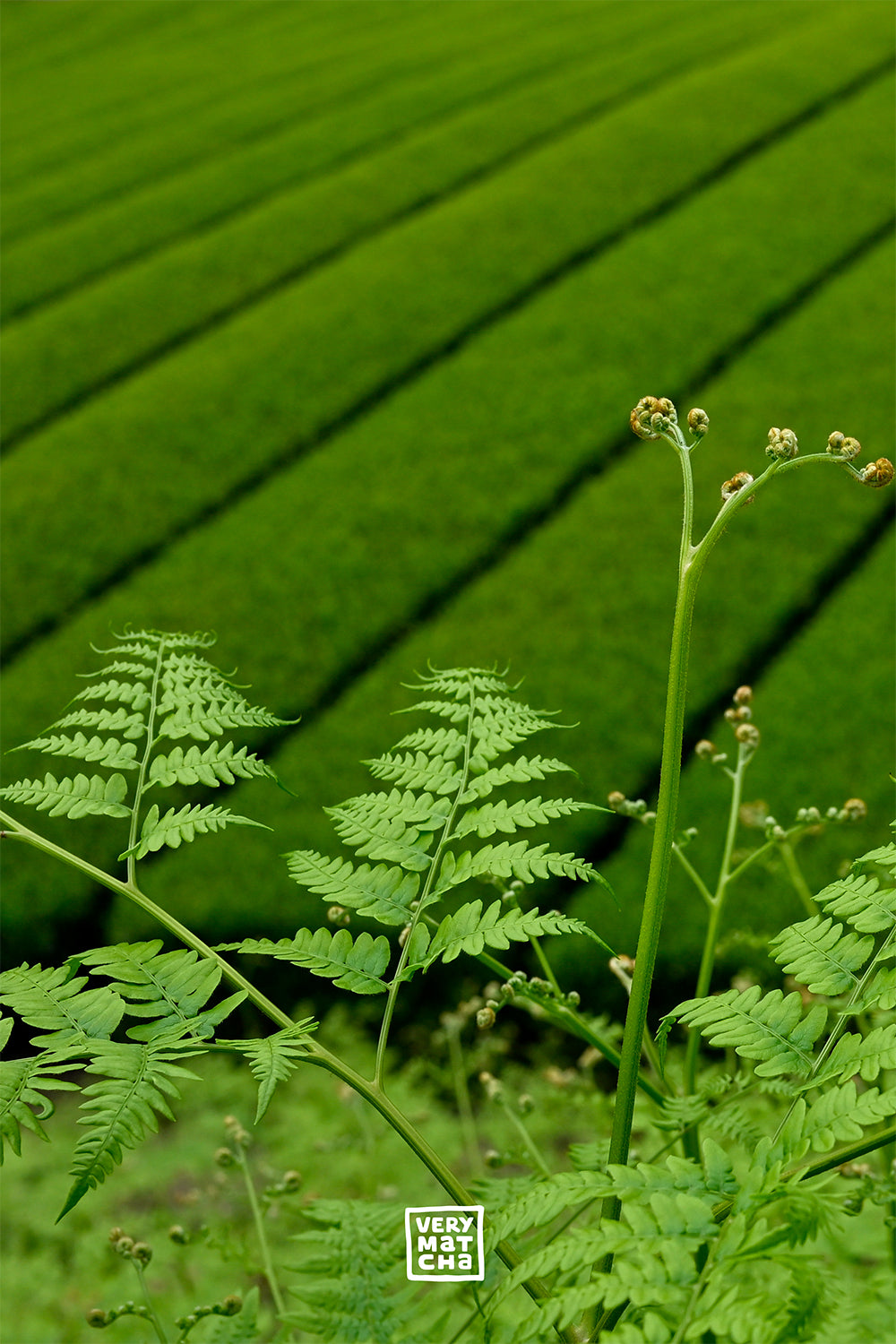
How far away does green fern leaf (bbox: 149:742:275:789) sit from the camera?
3.05 ft

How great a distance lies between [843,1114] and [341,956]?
415 millimetres

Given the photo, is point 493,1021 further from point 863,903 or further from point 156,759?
point 156,759

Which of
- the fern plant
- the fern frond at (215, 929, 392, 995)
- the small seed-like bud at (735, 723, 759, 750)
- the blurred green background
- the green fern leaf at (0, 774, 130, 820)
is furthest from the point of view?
the blurred green background

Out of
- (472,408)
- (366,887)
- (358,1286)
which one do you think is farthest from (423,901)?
(472,408)

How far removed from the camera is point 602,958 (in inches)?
108

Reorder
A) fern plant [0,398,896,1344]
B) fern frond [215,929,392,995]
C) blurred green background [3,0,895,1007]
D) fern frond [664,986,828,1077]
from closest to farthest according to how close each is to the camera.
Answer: fern plant [0,398,896,1344]
fern frond [664,986,828,1077]
fern frond [215,929,392,995]
blurred green background [3,0,895,1007]

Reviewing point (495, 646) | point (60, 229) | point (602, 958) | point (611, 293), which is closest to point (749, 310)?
point (611, 293)

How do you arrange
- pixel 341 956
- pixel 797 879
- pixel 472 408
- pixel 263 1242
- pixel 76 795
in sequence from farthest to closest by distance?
pixel 472 408
pixel 797 879
pixel 263 1242
pixel 76 795
pixel 341 956

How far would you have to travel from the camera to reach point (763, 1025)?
75 cm

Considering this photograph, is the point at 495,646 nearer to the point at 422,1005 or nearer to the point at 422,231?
the point at 422,1005

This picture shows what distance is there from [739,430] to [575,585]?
1.09m

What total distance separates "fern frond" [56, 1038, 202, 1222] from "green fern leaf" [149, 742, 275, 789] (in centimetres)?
28

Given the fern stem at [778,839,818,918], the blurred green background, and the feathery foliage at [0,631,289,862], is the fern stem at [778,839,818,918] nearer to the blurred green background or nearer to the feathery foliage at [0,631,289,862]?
the feathery foliage at [0,631,289,862]

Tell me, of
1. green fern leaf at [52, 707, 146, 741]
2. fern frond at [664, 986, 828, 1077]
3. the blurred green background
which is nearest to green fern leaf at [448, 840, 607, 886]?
fern frond at [664, 986, 828, 1077]
